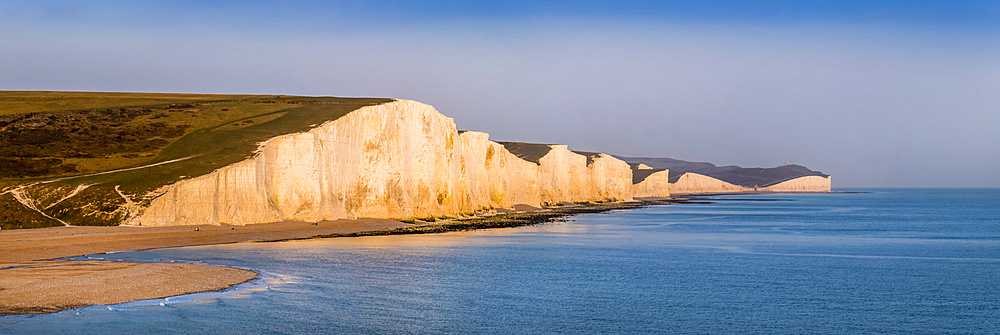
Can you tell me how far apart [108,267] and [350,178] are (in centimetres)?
2624

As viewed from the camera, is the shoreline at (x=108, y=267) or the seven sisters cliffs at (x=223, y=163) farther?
the seven sisters cliffs at (x=223, y=163)

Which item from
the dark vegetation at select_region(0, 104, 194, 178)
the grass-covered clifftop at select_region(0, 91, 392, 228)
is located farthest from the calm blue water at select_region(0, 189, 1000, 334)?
the dark vegetation at select_region(0, 104, 194, 178)

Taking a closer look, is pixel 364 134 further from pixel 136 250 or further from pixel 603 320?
pixel 603 320

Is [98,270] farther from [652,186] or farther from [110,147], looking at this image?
[652,186]

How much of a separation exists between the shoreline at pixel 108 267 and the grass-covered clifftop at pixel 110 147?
286 centimetres

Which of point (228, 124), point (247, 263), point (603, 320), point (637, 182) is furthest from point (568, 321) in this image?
point (637, 182)

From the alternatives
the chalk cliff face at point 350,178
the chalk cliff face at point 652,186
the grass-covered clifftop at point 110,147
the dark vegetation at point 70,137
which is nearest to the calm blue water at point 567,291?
the chalk cliff face at point 350,178

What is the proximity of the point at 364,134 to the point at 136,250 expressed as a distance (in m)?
22.5

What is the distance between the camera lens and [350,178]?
50.4 m

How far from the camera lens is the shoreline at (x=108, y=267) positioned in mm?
18672

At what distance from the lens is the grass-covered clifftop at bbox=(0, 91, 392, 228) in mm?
37688

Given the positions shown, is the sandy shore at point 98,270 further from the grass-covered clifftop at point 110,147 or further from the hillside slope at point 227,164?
the grass-covered clifftop at point 110,147

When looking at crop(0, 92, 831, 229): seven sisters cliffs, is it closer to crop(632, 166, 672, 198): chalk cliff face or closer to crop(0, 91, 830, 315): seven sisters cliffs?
crop(0, 91, 830, 315): seven sisters cliffs

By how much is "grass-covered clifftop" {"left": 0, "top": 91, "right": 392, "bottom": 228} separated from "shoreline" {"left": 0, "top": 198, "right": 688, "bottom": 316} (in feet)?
9.39
